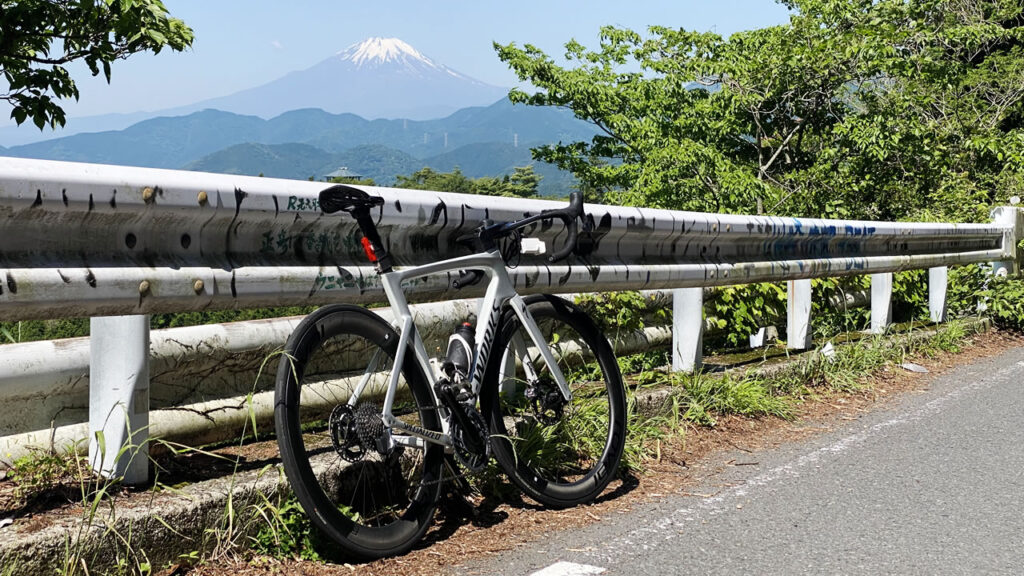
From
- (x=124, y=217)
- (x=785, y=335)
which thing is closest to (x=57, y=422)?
(x=124, y=217)

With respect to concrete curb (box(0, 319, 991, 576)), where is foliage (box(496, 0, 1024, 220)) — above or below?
above

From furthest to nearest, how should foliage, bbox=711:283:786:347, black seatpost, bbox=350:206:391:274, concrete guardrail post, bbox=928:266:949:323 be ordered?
concrete guardrail post, bbox=928:266:949:323, foliage, bbox=711:283:786:347, black seatpost, bbox=350:206:391:274

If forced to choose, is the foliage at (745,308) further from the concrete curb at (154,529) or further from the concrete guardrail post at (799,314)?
the concrete curb at (154,529)

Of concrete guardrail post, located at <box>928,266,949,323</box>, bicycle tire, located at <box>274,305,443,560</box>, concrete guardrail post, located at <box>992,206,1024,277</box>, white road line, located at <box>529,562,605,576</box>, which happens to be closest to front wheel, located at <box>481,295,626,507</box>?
bicycle tire, located at <box>274,305,443,560</box>

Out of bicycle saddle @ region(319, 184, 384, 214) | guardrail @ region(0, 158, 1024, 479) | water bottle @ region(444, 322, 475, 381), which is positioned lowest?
water bottle @ region(444, 322, 475, 381)

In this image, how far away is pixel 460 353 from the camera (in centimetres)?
368

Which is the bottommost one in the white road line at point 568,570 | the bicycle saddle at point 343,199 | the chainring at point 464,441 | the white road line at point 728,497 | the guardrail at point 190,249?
the white road line at point 728,497

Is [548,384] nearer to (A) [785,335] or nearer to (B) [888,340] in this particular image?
(A) [785,335]

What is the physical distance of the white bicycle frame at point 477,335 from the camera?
11.1 feet

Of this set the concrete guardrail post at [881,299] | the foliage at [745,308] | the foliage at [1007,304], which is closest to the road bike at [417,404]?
the foliage at [745,308]

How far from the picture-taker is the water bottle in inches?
143

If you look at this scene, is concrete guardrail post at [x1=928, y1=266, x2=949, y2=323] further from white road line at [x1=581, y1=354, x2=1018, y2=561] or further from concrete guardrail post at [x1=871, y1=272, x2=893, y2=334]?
white road line at [x1=581, y1=354, x2=1018, y2=561]

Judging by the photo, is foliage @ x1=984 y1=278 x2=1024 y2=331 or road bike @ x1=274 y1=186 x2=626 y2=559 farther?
foliage @ x1=984 y1=278 x2=1024 y2=331

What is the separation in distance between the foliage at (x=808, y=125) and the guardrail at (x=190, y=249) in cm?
824
